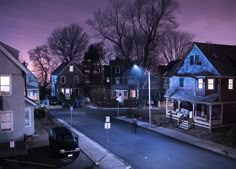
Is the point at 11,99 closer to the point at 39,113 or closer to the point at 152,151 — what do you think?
the point at 152,151

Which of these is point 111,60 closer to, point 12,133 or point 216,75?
point 216,75

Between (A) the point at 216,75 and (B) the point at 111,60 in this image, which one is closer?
(A) the point at 216,75

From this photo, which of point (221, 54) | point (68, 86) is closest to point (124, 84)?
point (68, 86)

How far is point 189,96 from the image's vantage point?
109 feet

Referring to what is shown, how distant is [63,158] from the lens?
1973 cm

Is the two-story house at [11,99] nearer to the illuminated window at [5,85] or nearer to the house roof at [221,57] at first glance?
the illuminated window at [5,85]

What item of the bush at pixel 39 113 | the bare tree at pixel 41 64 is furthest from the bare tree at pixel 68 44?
the bush at pixel 39 113

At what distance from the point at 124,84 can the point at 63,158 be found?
46.6 metres

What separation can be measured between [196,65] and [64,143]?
1968 centimetres

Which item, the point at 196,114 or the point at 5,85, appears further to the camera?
the point at 196,114

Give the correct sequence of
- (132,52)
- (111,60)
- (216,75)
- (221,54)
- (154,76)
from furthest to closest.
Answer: (111,60), (154,76), (132,52), (221,54), (216,75)

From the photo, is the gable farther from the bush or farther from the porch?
the bush

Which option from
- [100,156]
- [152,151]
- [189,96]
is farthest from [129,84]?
[100,156]

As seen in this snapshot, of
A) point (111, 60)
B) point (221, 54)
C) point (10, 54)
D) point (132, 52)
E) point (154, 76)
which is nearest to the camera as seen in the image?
point (10, 54)
